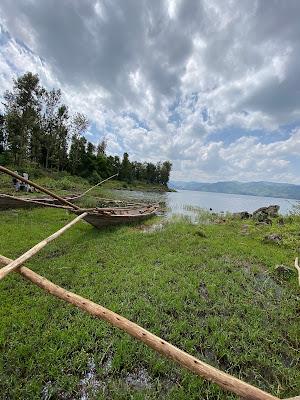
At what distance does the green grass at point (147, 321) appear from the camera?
286 cm

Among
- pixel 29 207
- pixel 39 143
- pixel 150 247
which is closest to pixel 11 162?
pixel 39 143

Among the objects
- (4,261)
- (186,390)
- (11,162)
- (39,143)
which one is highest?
(39,143)

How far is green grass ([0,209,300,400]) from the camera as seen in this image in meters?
2.86

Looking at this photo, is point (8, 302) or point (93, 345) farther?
point (8, 302)

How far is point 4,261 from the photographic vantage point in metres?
3.72

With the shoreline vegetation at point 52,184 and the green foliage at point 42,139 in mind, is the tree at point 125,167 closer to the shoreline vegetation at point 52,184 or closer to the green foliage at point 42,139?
the green foliage at point 42,139

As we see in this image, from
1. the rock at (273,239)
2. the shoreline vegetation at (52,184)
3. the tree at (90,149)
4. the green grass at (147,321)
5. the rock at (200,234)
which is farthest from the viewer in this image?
the tree at (90,149)

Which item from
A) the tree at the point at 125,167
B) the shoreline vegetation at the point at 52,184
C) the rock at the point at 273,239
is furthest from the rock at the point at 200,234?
the tree at the point at 125,167

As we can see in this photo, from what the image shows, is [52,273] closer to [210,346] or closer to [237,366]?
[210,346]

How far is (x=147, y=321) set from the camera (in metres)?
3.91

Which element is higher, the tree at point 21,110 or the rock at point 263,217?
the tree at point 21,110

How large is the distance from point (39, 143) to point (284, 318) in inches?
1799

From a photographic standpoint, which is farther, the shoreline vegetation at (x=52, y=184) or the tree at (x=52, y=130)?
the tree at (x=52, y=130)

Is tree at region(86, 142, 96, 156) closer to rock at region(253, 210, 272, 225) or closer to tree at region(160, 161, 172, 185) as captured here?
tree at region(160, 161, 172, 185)
